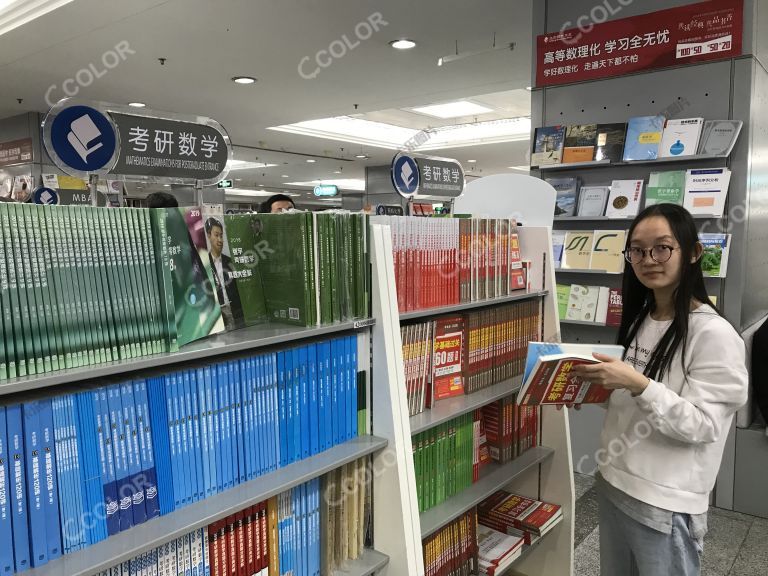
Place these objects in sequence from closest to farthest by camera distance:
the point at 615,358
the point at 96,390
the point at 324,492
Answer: the point at 96,390 → the point at 615,358 → the point at 324,492

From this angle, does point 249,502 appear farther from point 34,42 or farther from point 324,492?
point 34,42

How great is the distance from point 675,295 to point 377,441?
92 centimetres

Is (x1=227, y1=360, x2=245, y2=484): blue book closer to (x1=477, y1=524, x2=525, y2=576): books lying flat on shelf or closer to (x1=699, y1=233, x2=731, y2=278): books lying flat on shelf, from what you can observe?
(x1=477, y1=524, x2=525, y2=576): books lying flat on shelf

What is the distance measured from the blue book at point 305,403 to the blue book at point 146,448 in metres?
0.42

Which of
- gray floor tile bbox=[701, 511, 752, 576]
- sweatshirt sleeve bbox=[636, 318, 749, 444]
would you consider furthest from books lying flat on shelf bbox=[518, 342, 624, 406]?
gray floor tile bbox=[701, 511, 752, 576]

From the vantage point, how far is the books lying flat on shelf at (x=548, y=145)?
4.12m

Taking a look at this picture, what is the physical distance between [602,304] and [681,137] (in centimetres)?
116

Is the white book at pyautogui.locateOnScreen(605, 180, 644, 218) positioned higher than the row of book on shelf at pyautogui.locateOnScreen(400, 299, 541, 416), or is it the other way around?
the white book at pyautogui.locateOnScreen(605, 180, 644, 218)

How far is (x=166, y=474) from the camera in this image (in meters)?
1.30

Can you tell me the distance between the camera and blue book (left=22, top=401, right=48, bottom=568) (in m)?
1.09

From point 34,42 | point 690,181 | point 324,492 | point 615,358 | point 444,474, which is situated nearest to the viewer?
point 615,358

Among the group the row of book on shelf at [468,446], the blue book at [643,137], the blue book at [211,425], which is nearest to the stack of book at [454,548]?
the row of book on shelf at [468,446]

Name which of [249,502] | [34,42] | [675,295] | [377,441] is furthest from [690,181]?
[34,42]

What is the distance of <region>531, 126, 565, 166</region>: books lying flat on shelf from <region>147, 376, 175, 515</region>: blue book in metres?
3.48
